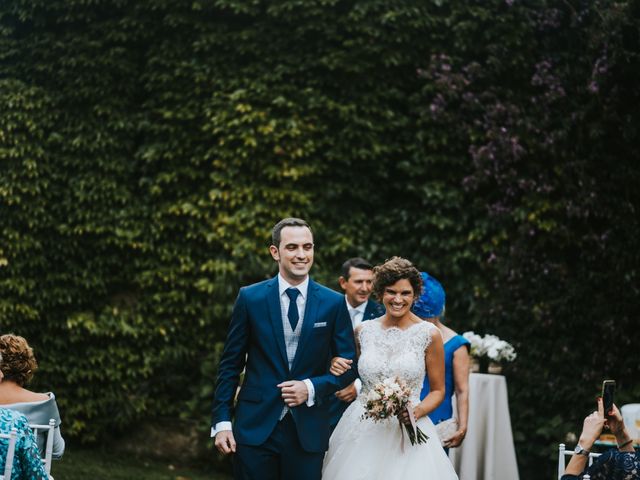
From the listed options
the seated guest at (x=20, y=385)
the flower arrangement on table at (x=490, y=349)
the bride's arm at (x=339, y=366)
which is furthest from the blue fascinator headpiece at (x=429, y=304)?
the seated guest at (x=20, y=385)

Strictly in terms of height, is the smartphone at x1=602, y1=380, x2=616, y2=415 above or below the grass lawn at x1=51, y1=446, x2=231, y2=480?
above

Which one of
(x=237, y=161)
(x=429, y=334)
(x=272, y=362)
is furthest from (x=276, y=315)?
(x=237, y=161)

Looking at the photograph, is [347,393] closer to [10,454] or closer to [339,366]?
[339,366]

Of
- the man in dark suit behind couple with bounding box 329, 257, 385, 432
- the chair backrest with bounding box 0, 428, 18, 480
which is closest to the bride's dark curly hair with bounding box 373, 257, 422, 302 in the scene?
the man in dark suit behind couple with bounding box 329, 257, 385, 432

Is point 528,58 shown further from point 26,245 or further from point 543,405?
point 26,245

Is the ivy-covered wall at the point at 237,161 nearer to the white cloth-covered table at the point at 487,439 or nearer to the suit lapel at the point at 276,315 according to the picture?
the white cloth-covered table at the point at 487,439

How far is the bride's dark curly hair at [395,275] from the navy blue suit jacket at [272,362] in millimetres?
A: 493

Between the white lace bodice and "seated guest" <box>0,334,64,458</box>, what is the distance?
5.69 feet

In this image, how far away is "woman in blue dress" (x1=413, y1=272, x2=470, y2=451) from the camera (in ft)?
17.0

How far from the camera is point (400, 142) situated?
31.3 ft

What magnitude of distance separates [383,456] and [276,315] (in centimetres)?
107

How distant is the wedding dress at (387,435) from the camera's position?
450 centimetres

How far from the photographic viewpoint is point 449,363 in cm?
531

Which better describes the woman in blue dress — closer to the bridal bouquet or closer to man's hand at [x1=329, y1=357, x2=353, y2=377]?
the bridal bouquet
